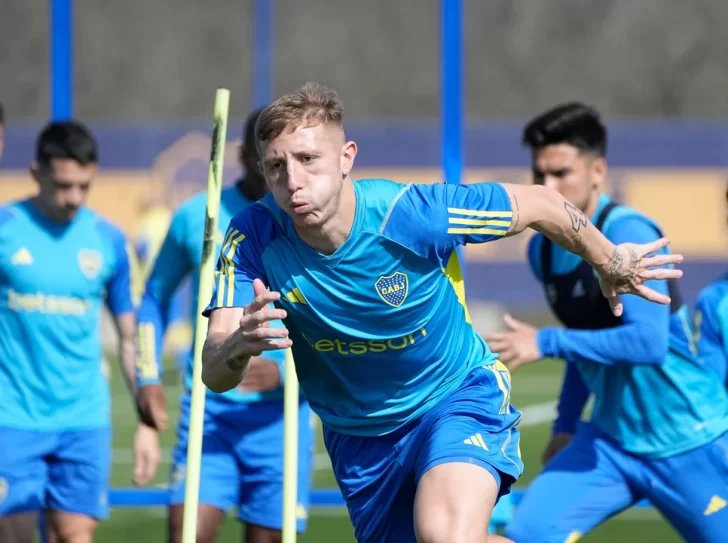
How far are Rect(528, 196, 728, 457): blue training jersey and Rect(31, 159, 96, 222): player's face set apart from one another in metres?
2.44

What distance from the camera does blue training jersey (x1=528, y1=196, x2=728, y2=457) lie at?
4.79 meters

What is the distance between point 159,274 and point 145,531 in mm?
2893

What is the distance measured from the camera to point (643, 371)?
5.11 metres

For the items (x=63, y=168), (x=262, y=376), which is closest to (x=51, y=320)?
(x=63, y=168)

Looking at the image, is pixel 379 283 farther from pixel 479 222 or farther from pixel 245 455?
pixel 245 455

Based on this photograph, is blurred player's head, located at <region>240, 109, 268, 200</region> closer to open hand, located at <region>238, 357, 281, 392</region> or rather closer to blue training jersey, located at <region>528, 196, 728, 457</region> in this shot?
open hand, located at <region>238, 357, 281, 392</region>

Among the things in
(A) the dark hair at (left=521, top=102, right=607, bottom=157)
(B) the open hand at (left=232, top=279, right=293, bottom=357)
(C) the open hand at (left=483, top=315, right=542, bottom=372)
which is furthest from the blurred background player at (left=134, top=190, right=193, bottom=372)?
(B) the open hand at (left=232, top=279, right=293, bottom=357)

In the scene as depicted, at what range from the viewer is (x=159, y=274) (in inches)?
228

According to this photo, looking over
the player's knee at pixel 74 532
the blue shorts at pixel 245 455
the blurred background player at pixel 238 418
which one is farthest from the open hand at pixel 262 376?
the player's knee at pixel 74 532

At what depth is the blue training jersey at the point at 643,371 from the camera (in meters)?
4.79

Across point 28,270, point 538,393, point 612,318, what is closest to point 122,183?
point 538,393

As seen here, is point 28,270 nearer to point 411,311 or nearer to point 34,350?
point 34,350

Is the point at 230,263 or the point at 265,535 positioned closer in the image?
the point at 230,263

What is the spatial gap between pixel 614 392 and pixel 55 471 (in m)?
2.93
